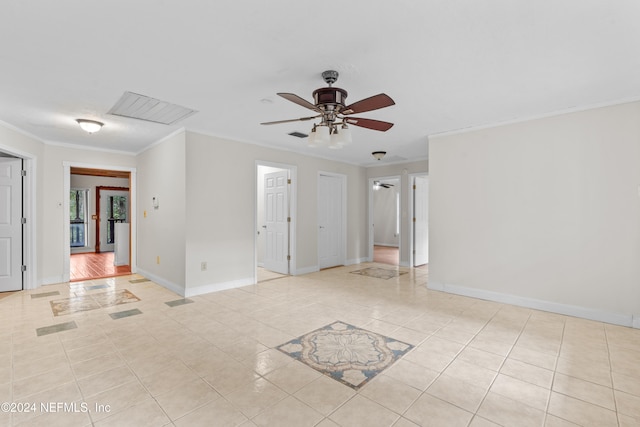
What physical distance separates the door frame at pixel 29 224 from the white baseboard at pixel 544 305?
6.27m

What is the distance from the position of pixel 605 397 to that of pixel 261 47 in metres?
3.38

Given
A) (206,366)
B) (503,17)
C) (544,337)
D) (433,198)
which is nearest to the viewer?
(503,17)

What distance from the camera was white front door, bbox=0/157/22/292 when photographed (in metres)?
4.62

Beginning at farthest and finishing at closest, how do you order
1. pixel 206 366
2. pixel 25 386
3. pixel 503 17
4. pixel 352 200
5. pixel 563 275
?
1. pixel 352 200
2. pixel 563 275
3. pixel 206 366
4. pixel 25 386
5. pixel 503 17

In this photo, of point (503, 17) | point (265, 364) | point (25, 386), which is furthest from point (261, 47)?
point (25, 386)

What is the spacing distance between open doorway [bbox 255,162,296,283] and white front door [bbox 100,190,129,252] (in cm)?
566

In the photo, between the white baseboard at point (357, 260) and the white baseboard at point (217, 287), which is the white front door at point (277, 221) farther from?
the white baseboard at point (357, 260)

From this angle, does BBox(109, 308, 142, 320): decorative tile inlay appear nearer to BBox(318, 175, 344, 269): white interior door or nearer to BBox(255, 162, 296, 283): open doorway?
BBox(255, 162, 296, 283): open doorway

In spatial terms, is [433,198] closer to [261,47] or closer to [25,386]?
[261,47]

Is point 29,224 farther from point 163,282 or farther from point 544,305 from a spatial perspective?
point 544,305

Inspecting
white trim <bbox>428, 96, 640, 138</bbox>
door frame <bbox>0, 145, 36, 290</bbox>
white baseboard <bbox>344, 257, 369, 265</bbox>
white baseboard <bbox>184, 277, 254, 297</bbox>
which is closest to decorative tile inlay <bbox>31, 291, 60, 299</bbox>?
door frame <bbox>0, 145, 36, 290</bbox>

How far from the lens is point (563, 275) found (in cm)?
363

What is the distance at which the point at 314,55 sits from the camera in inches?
92.0

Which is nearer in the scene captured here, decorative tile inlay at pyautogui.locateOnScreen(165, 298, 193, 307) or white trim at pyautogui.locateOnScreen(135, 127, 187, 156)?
decorative tile inlay at pyautogui.locateOnScreen(165, 298, 193, 307)
